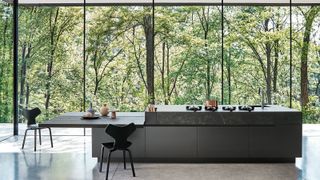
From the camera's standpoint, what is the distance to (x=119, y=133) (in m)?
4.81

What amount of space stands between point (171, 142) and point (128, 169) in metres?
0.77

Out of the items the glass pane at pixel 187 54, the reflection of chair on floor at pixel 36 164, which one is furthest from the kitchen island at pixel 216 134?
the glass pane at pixel 187 54

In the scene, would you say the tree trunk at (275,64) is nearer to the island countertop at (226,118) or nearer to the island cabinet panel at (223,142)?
the island countertop at (226,118)

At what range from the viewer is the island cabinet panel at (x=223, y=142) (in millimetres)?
5680

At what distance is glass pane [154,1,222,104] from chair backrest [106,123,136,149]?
5949 mm

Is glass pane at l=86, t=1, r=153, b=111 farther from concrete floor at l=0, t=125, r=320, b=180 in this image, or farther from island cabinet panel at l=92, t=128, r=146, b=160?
island cabinet panel at l=92, t=128, r=146, b=160

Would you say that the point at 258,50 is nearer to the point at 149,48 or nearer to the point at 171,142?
the point at 149,48

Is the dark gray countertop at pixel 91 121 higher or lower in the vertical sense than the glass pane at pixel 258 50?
lower

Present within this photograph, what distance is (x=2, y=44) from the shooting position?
8031mm

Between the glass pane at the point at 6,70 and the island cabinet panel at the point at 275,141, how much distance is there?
5.10 m

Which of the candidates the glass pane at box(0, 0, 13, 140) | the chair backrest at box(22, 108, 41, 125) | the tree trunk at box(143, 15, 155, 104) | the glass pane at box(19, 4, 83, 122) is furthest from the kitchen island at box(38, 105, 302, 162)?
the glass pane at box(19, 4, 83, 122)

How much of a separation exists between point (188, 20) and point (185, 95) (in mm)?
2098

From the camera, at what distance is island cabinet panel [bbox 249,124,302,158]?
567cm

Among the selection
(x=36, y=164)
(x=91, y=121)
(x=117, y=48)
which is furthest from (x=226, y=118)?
(x=117, y=48)
